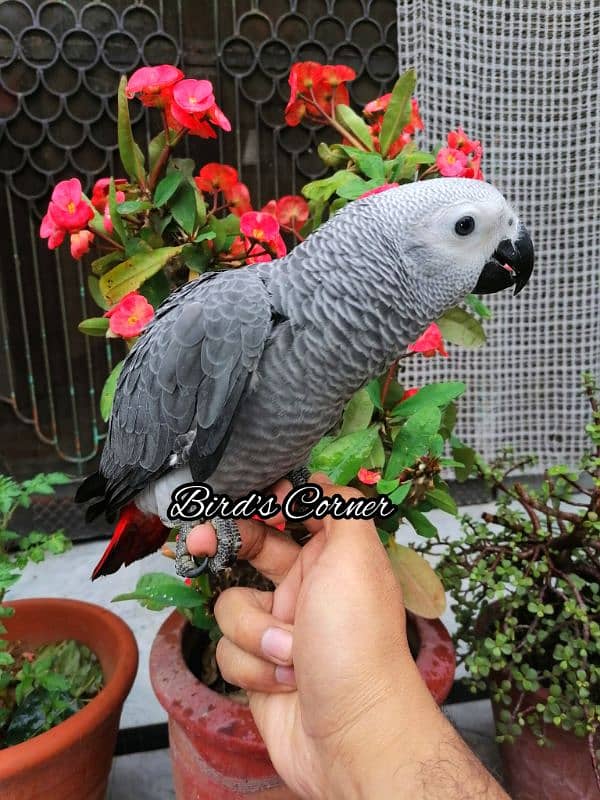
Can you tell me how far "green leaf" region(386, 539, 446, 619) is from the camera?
0.73m

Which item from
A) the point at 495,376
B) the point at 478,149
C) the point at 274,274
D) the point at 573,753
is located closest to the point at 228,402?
the point at 274,274

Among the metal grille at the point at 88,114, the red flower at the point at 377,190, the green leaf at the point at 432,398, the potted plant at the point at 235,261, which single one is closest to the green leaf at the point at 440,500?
the potted plant at the point at 235,261

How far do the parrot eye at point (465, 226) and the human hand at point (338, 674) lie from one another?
0.29m

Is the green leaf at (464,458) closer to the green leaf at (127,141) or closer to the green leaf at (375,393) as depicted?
the green leaf at (375,393)

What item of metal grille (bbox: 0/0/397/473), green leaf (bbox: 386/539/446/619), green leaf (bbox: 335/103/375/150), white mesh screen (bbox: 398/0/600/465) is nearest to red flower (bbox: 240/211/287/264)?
green leaf (bbox: 335/103/375/150)

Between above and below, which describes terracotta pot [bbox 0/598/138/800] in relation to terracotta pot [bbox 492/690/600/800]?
above

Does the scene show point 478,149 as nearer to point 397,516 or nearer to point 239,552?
point 397,516

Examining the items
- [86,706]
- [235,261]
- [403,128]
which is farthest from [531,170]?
[86,706]

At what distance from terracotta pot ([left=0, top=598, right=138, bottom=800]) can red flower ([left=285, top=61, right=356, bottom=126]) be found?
84 centimetres

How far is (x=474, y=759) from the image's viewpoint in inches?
19.7

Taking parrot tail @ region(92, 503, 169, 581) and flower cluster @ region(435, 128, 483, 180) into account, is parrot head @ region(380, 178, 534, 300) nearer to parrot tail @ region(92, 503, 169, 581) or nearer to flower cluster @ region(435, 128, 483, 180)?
flower cluster @ region(435, 128, 483, 180)

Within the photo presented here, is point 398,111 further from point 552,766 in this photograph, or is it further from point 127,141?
point 552,766

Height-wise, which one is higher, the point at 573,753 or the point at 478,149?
the point at 478,149

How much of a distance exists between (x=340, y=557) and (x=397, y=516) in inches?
8.5
